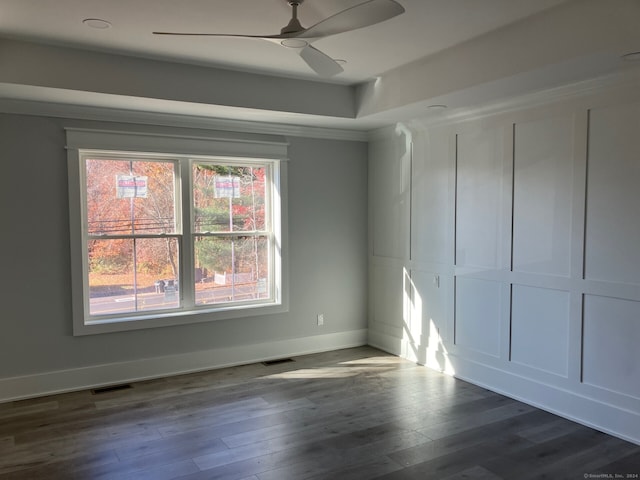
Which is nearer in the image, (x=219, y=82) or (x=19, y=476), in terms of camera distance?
(x=19, y=476)

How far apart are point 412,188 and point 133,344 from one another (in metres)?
2.95

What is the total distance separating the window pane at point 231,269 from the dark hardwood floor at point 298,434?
836mm

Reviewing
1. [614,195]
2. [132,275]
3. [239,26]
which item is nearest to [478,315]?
[614,195]

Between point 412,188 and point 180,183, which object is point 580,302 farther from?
point 180,183

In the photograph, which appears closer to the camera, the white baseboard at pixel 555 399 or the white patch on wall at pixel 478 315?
the white baseboard at pixel 555 399

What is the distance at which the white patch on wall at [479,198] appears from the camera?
13.2ft

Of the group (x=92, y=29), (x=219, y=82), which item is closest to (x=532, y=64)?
(x=219, y=82)

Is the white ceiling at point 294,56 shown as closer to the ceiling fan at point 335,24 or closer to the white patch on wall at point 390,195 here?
the ceiling fan at point 335,24

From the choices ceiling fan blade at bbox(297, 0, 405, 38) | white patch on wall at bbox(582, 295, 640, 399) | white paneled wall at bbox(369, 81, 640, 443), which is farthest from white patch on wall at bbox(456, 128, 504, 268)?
ceiling fan blade at bbox(297, 0, 405, 38)

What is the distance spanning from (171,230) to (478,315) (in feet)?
9.29

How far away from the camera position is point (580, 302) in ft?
11.3

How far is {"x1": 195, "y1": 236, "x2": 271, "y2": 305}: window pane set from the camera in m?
4.79

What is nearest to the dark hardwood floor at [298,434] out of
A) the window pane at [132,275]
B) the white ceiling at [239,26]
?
the window pane at [132,275]

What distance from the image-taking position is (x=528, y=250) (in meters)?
3.78
